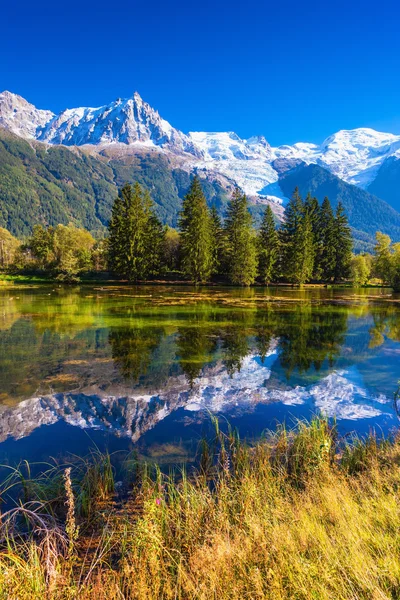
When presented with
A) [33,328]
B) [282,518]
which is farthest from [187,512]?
[33,328]

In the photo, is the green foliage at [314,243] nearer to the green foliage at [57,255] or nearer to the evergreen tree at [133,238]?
the evergreen tree at [133,238]

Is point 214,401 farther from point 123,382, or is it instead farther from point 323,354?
point 323,354

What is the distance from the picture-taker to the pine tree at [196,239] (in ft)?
219

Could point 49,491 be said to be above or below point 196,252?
below

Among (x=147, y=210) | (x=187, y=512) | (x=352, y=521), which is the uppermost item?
(x=147, y=210)

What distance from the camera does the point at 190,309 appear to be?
1332 inches

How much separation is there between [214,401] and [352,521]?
7.17 metres

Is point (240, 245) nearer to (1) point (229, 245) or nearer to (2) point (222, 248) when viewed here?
(1) point (229, 245)

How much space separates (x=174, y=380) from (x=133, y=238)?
198ft

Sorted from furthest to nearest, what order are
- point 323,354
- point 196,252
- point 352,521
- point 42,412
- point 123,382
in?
point 196,252
point 323,354
point 123,382
point 42,412
point 352,521

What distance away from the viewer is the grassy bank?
3322 mm

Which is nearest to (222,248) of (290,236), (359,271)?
(290,236)

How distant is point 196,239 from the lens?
220 ft

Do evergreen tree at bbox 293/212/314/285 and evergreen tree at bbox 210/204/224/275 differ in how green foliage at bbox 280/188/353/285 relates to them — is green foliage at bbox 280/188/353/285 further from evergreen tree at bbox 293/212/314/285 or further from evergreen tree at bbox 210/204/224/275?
evergreen tree at bbox 210/204/224/275
